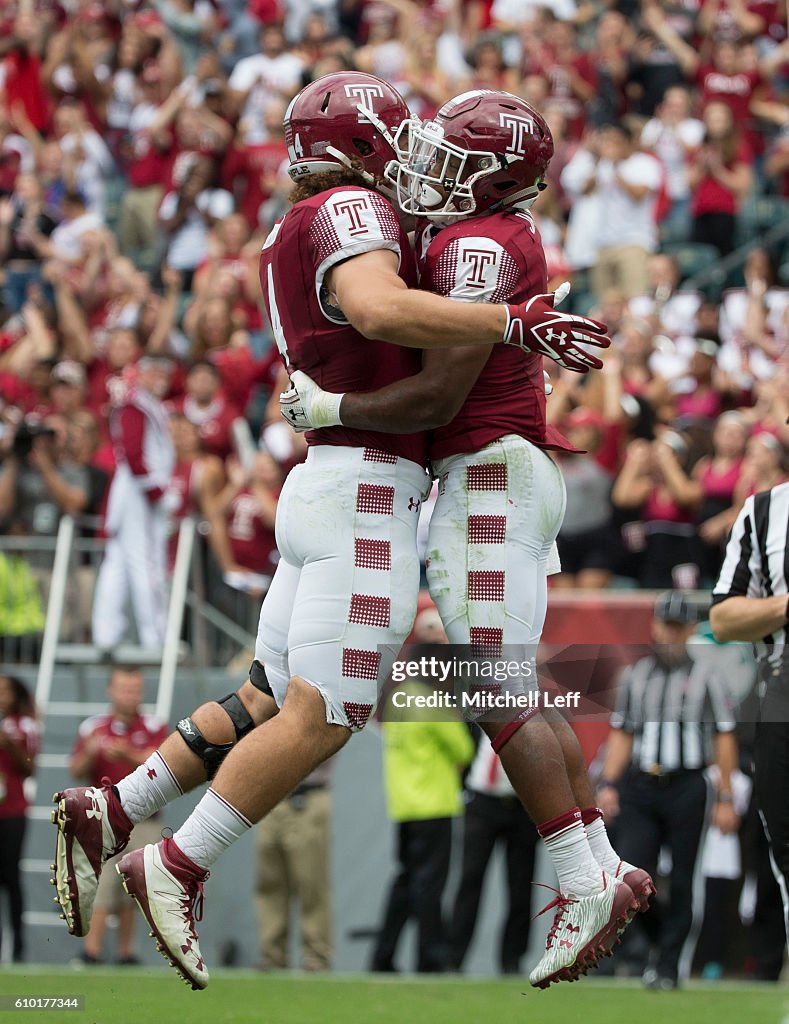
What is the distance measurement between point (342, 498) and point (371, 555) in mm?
193

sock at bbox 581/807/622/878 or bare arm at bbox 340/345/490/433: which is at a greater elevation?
bare arm at bbox 340/345/490/433

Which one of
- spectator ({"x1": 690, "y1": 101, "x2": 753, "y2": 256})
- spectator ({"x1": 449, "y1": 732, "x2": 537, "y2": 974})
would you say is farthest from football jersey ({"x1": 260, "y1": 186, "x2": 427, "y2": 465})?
spectator ({"x1": 690, "y1": 101, "x2": 753, "y2": 256})

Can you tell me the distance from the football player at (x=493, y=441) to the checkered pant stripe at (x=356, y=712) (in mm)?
356

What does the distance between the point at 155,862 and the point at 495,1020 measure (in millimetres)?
2127

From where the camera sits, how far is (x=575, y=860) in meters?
5.56

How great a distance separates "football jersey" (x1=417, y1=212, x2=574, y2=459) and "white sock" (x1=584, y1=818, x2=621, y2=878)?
119 cm

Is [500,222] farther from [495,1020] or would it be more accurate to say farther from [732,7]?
[732,7]

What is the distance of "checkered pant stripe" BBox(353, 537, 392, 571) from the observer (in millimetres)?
5406

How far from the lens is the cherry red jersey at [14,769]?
1123 centimetres

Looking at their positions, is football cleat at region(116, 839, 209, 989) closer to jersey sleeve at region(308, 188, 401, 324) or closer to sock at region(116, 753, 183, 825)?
sock at region(116, 753, 183, 825)

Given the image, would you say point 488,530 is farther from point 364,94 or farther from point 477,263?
point 364,94

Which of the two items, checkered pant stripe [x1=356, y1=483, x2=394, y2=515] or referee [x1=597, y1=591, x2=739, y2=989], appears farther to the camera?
referee [x1=597, y1=591, x2=739, y2=989]

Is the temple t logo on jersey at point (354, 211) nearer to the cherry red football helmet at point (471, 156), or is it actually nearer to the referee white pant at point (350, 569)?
the cherry red football helmet at point (471, 156)

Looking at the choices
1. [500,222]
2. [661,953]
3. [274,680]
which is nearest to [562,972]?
[274,680]
